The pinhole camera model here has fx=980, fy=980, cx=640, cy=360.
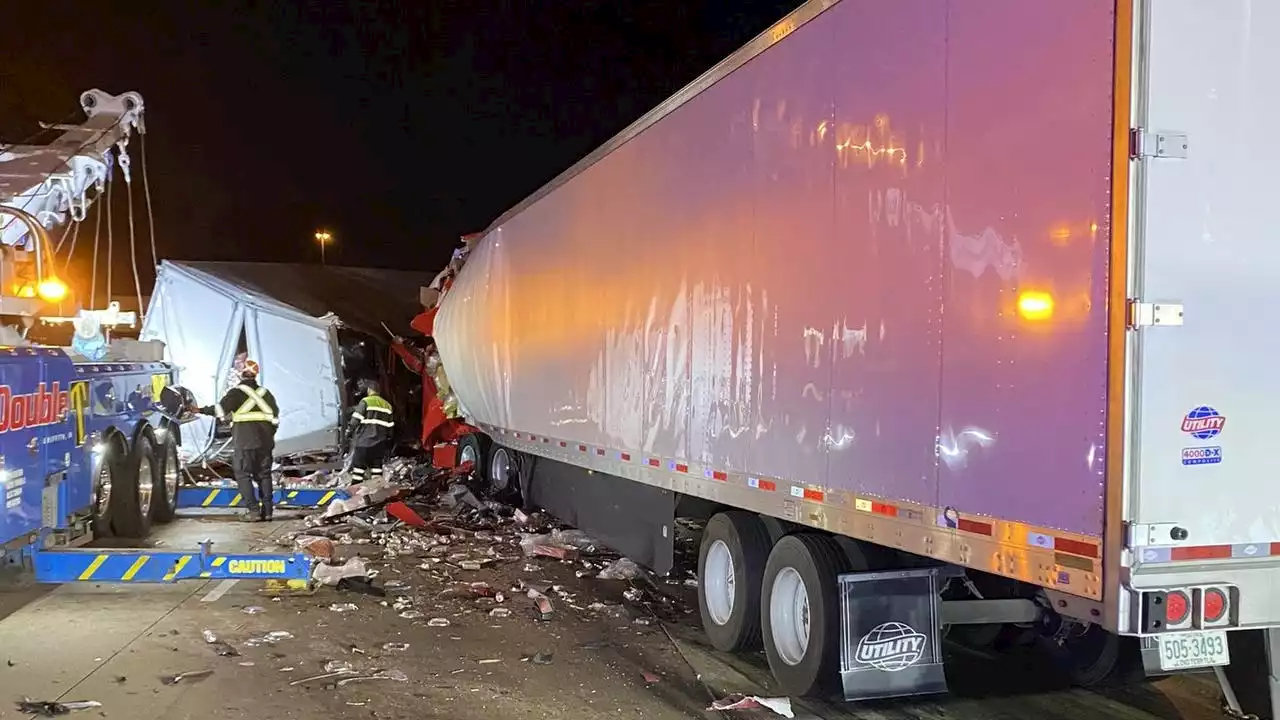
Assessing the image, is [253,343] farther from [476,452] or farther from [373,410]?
[476,452]

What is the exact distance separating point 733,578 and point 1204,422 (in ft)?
12.3

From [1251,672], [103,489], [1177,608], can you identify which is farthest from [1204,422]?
[103,489]

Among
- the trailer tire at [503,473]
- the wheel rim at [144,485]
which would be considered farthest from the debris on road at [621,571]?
the wheel rim at [144,485]

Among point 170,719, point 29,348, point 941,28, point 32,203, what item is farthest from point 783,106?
point 32,203

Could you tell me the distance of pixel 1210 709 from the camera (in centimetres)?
614

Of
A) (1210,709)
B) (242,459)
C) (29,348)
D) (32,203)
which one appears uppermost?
(32,203)

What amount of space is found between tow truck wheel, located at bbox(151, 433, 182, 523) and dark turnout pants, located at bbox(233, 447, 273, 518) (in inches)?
30.5

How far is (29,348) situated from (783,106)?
Answer: 6406 millimetres

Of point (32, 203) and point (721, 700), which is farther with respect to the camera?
point (32, 203)

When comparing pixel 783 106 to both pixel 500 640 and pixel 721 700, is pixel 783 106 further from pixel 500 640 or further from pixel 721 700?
→ pixel 500 640

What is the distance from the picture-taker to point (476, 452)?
15742 millimetres

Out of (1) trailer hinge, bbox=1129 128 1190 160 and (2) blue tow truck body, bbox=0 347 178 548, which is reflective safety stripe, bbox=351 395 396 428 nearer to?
(2) blue tow truck body, bbox=0 347 178 548

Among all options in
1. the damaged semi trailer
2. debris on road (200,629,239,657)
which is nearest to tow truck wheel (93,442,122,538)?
debris on road (200,629,239,657)

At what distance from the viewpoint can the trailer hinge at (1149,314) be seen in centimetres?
363
